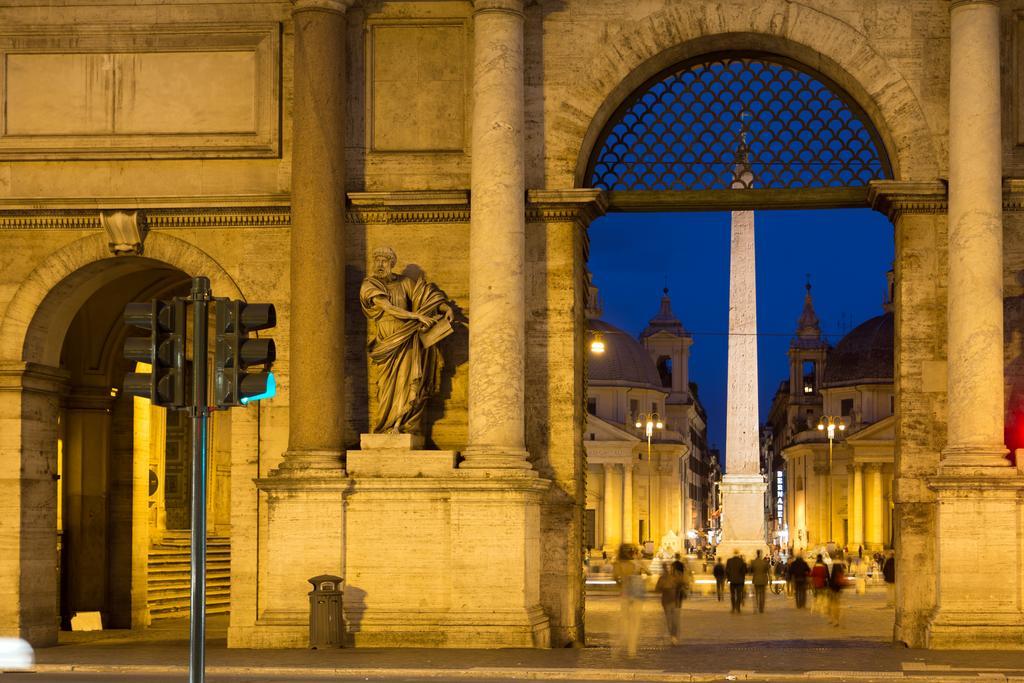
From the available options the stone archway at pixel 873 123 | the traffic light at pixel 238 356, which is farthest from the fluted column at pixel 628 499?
the traffic light at pixel 238 356

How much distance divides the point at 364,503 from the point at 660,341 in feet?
489

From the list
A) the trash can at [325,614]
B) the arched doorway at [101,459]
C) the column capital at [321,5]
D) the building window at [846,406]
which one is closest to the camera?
the trash can at [325,614]

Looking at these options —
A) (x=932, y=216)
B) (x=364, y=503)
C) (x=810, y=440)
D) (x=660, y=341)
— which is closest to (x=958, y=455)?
(x=932, y=216)

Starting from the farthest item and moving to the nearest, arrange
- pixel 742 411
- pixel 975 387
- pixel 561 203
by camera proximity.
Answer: pixel 742 411 → pixel 561 203 → pixel 975 387

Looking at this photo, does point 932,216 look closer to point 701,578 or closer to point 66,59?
point 66,59

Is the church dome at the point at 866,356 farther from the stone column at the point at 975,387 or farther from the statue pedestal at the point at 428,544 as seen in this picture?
the statue pedestal at the point at 428,544

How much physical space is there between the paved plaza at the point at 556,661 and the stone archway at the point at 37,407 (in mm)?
882

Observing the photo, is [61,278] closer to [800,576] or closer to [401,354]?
[401,354]

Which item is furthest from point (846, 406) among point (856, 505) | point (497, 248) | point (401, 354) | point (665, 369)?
point (401, 354)

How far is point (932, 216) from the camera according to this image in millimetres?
27203

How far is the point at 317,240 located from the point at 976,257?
9.41 meters

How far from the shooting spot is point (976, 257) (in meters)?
26.2

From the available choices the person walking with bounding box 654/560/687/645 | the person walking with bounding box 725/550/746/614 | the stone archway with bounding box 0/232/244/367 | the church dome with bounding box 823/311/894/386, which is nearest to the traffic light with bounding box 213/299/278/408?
the stone archway with bounding box 0/232/244/367

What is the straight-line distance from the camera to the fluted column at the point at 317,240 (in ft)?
87.6
